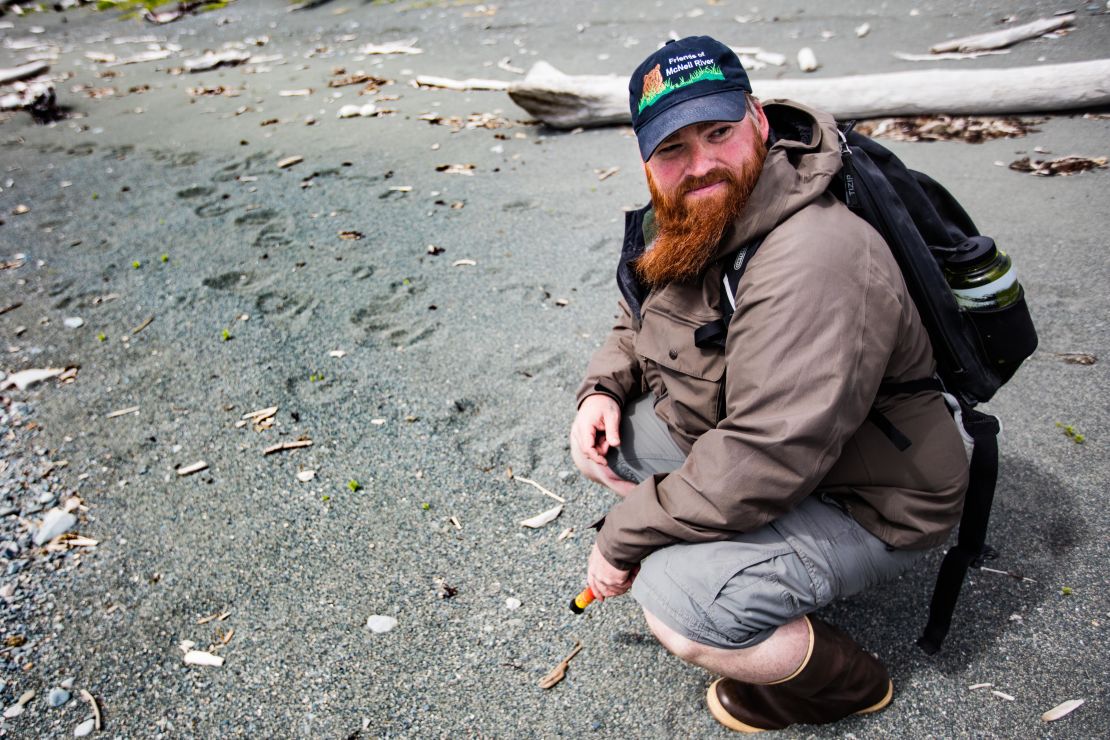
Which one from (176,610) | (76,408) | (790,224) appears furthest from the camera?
(76,408)

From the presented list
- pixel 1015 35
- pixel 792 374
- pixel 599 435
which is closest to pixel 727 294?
pixel 792 374

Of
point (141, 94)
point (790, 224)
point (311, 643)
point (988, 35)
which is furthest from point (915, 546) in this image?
point (141, 94)

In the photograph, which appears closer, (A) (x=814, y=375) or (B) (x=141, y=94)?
(A) (x=814, y=375)

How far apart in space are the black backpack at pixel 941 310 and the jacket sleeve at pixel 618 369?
686mm

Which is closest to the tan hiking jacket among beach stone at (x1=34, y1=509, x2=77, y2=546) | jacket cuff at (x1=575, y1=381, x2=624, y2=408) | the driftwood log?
jacket cuff at (x1=575, y1=381, x2=624, y2=408)

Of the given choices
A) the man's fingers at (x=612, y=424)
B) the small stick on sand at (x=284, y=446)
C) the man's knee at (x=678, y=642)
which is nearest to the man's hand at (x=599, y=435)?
the man's fingers at (x=612, y=424)

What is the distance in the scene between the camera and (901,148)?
17.9 feet

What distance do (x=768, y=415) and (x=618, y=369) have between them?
1.00 metres

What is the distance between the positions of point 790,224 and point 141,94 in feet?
33.3

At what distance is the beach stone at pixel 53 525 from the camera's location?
3.12m

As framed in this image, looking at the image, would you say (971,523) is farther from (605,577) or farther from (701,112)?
(701,112)

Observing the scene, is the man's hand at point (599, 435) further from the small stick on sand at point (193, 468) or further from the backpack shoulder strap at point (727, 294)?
the small stick on sand at point (193, 468)

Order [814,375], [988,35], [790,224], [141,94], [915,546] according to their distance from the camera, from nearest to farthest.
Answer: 1. [814,375]
2. [790,224]
3. [915,546]
4. [988,35]
5. [141,94]

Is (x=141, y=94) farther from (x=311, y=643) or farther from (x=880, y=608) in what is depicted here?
(x=880, y=608)
